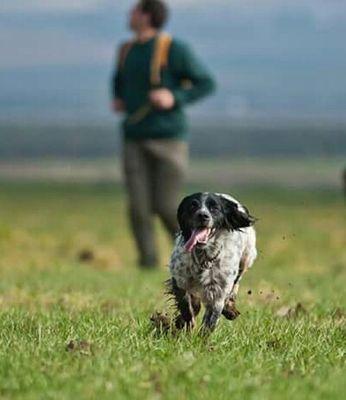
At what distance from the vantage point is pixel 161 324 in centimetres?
852

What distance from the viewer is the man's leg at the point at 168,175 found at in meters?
16.8

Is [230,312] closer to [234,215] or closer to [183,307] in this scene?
[183,307]

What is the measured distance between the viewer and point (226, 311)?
913cm

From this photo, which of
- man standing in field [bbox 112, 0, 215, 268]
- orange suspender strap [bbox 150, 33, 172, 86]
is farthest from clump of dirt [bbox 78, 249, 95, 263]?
orange suspender strap [bbox 150, 33, 172, 86]

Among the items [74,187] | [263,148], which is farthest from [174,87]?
[263,148]

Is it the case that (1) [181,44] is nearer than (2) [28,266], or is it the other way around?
(1) [181,44]

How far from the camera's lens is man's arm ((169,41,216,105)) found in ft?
53.9

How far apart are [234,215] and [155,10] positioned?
824 cm

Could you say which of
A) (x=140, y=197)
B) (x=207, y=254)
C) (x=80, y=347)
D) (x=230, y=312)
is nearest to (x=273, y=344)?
(x=207, y=254)

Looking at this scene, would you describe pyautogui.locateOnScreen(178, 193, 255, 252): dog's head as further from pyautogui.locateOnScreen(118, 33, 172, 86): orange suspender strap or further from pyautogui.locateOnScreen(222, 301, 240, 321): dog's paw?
pyautogui.locateOnScreen(118, 33, 172, 86): orange suspender strap

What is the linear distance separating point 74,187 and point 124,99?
3456cm

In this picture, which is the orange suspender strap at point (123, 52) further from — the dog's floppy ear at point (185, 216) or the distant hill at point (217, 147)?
the distant hill at point (217, 147)

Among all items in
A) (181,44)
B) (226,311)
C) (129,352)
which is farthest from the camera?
(181,44)

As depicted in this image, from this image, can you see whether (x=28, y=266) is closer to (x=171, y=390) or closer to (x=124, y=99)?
(x=124, y=99)
